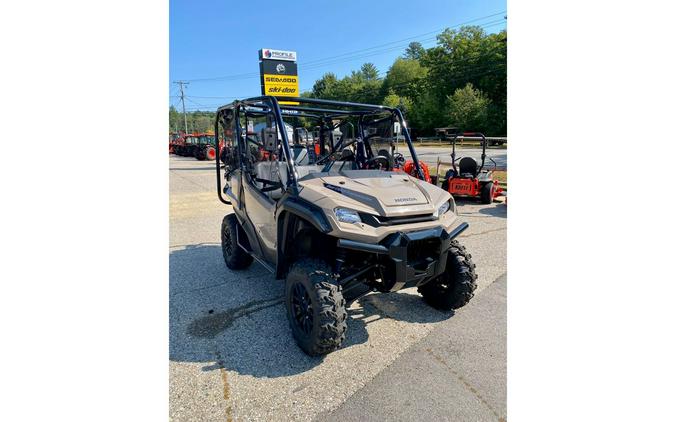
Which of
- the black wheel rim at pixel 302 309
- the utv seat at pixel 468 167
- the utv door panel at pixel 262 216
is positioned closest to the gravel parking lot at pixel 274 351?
the black wheel rim at pixel 302 309

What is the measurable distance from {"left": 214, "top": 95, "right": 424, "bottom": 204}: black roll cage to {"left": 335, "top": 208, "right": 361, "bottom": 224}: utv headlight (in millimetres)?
461

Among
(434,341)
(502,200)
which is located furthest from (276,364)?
(502,200)

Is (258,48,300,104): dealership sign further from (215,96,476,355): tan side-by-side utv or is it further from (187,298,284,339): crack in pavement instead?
(187,298,284,339): crack in pavement

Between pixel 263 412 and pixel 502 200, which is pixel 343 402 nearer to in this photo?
pixel 263 412

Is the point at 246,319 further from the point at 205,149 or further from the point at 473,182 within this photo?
the point at 205,149

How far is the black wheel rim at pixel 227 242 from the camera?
432cm

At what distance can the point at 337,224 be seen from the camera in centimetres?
236

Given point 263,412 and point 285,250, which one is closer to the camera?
point 263,412

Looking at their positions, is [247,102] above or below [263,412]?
above

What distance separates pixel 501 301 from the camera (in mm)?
3379

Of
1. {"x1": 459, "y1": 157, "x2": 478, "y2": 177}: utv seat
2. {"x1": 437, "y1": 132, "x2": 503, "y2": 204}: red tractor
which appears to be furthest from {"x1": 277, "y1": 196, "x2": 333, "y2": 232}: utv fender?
{"x1": 459, "y1": 157, "x2": 478, "y2": 177}: utv seat

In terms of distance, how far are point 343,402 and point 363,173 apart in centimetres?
173

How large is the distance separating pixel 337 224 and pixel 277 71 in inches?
726

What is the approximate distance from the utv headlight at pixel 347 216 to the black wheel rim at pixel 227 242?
224 centimetres
